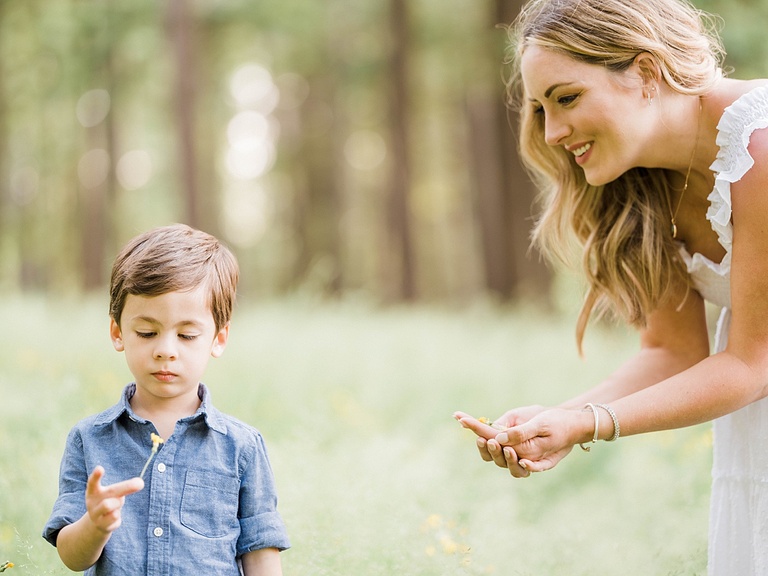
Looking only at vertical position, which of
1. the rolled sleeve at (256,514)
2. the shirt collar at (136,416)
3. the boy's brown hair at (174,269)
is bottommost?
the rolled sleeve at (256,514)

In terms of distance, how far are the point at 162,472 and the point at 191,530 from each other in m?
0.16

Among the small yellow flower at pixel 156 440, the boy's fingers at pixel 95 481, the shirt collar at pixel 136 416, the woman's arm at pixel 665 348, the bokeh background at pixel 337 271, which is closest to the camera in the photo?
the boy's fingers at pixel 95 481

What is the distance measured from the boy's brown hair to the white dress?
1.46 m

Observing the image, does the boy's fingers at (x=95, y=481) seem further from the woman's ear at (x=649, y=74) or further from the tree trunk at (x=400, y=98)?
the tree trunk at (x=400, y=98)

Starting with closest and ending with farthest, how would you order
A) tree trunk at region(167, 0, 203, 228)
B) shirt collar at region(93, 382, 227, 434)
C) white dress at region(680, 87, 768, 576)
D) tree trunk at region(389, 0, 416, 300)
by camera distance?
shirt collar at region(93, 382, 227, 434) → white dress at region(680, 87, 768, 576) → tree trunk at region(167, 0, 203, 228) → tree trunk at region(389, 0, 416, 300)

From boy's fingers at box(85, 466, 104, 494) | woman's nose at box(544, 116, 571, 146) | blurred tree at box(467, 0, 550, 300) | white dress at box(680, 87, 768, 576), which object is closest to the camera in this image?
boy's fingers at box(85, 466, 104, 494)

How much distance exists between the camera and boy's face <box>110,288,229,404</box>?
79.6 inches

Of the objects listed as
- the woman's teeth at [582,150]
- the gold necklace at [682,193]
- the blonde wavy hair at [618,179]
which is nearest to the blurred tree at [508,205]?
the blonde wavy hair at [618,179]

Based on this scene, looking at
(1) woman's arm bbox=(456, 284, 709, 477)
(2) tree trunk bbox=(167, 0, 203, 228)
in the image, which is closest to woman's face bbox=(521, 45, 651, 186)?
(1) woman's arm bbox=(456, 284, 709, 477)

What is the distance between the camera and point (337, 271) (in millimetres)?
16281

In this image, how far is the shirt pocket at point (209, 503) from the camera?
2021 millimetres

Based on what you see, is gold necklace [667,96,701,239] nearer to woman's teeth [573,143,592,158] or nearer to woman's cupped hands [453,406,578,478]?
woman's teeth [573,143,592,158]

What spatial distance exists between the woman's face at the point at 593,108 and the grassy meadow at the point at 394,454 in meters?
1.36

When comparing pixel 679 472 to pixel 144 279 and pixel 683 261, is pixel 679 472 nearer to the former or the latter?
pixel 683 261
